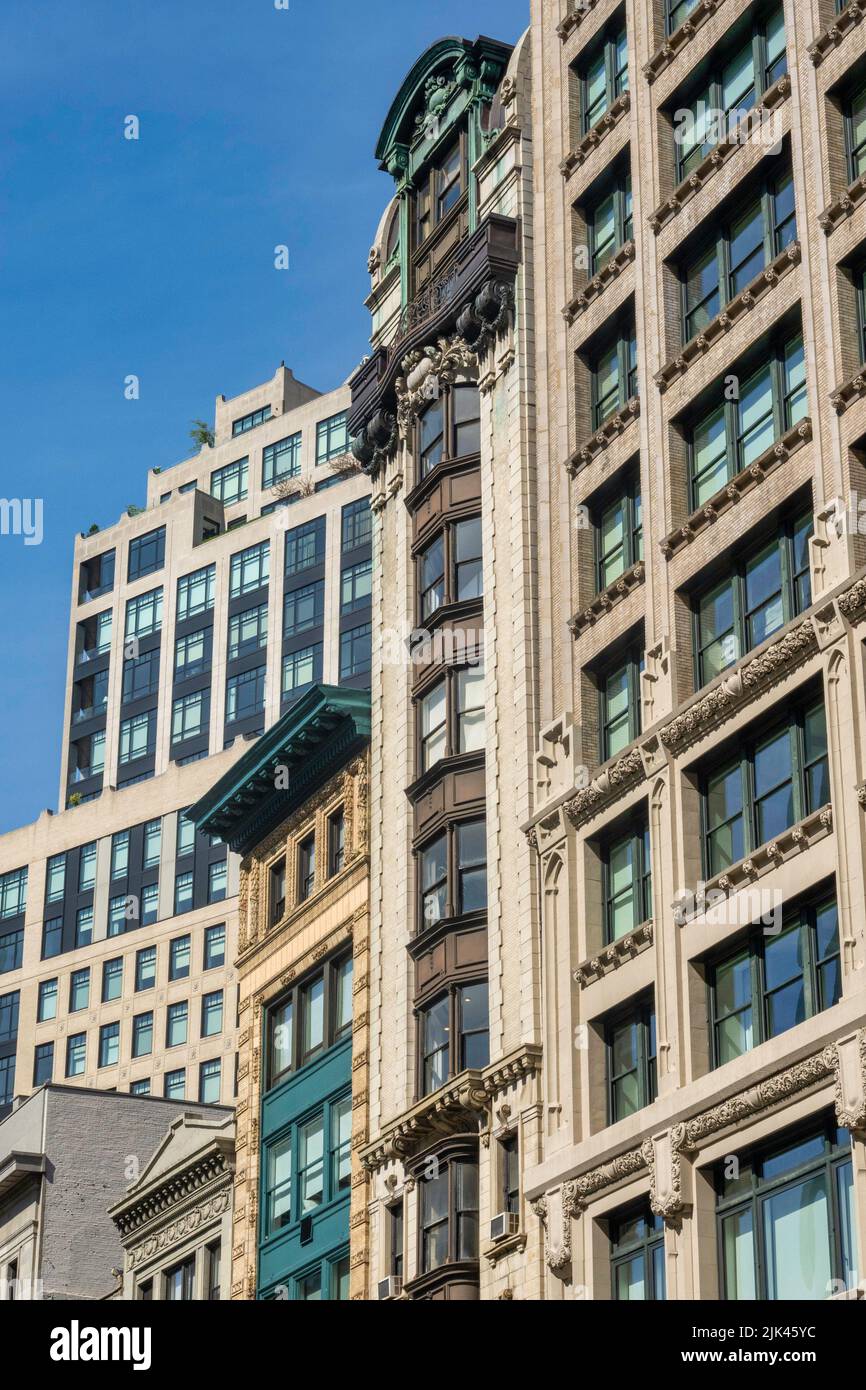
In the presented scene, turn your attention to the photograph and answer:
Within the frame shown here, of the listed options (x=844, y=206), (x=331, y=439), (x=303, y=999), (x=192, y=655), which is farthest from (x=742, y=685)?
(x=331, y=439)

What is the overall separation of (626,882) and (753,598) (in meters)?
6.05

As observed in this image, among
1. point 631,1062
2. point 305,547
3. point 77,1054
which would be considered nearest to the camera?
point 631,1062

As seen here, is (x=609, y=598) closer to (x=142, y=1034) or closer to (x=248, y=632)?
(x=142, y=1034)

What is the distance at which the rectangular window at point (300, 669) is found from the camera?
128375mm

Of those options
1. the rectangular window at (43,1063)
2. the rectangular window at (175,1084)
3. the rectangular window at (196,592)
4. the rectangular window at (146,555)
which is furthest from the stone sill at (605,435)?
the rectangular window at (146,555)

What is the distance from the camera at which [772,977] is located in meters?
39.4

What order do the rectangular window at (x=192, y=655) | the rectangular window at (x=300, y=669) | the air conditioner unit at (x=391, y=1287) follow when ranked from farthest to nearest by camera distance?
1. the rectangular window at (x=192, y=655)
2. the rectangular window at (x=300, y=669)
3. the air conditioner unit at (x=391, y=1287)

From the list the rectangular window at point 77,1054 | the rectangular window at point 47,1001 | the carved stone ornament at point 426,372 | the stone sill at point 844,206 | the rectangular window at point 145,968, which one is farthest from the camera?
the rectangular window at point 47,1001

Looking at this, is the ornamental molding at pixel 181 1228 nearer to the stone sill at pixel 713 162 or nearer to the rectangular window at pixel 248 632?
the stone sill at pixel 713 162

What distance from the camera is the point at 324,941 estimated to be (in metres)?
57.1

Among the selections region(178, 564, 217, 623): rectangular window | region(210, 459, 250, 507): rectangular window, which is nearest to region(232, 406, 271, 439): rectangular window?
region(210, 459, 250, 507): rectangular window

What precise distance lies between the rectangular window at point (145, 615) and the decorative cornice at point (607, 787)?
98.9 metres

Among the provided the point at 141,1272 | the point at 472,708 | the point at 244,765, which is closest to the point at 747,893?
the point at 472,708
